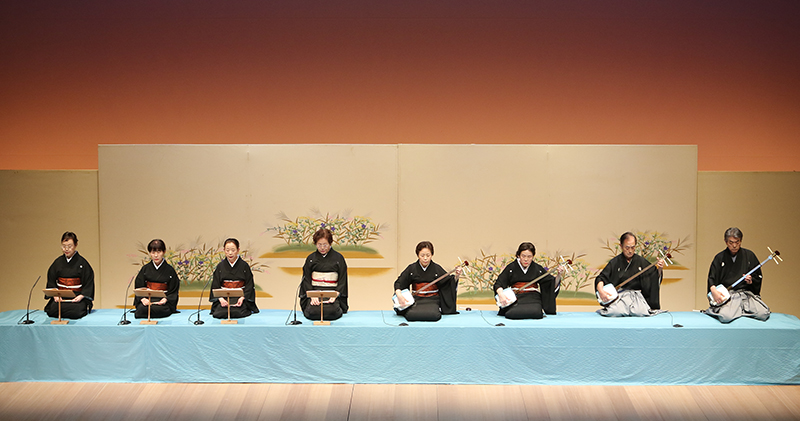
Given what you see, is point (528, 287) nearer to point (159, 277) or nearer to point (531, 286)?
point (531, 286)

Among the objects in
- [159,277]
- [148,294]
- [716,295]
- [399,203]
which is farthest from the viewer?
[399,203]

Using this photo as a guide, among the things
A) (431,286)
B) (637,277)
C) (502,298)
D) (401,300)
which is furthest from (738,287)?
(401,300)

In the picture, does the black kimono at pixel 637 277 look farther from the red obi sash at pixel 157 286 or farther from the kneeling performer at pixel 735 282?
the red obi sash at pixel 157 286

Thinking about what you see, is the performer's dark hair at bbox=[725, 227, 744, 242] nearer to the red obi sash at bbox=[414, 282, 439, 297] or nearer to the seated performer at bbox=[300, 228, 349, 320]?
the red obi sash at bbox=[414, 282, 439, 297]

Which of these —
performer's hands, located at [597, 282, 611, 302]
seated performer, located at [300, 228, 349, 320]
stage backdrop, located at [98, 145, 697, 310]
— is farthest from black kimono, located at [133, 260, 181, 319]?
performer's hands, located at [597, 282, 611, 302]

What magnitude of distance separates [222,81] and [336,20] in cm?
153

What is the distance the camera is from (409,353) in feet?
14.5

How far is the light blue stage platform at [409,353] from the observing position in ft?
14.3

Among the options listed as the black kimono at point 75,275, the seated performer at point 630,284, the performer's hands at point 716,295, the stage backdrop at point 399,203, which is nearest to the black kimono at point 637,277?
the seated performer at point 630,284

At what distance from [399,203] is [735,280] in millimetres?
3318

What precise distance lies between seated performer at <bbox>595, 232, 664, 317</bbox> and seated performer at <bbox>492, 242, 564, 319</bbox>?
0.46 metres

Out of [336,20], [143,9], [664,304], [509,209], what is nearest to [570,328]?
[509,209]

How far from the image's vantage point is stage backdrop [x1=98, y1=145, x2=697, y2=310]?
622cm

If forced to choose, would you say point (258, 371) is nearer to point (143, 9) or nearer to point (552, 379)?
point (552, 379)
